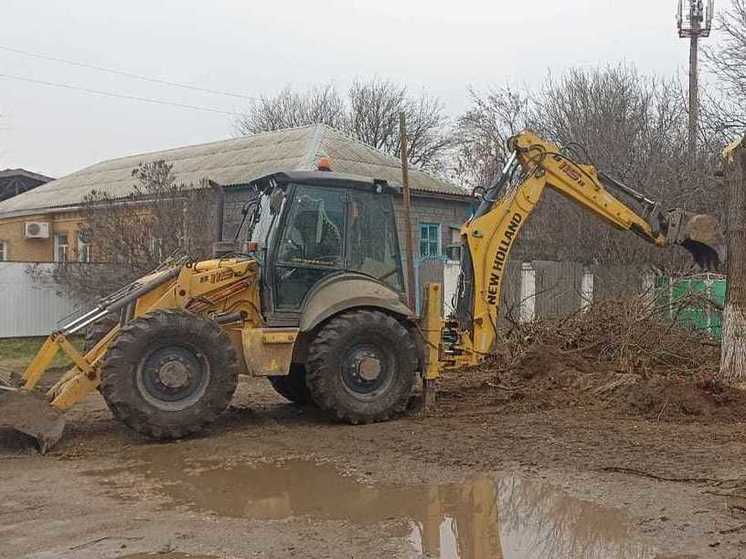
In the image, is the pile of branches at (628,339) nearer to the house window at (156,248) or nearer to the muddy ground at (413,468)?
the muddy ground at (413,468)

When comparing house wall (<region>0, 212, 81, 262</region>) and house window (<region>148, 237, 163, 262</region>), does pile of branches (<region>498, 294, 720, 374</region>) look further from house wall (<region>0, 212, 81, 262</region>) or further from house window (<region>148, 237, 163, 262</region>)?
house wall (<region>0, 212, 81, 262</region>)

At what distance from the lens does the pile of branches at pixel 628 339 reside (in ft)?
36.8

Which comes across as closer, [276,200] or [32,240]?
[276,200]

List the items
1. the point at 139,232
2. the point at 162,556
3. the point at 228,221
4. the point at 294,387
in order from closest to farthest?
the point at 162,556 < the point at 294,387 < the point at 139,232 < the point at 228,221

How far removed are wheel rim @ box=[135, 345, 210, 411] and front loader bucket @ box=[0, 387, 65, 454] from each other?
80cm

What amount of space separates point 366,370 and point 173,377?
1.93 meters

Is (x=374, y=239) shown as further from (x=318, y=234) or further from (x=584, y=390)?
(x=584, y=390)

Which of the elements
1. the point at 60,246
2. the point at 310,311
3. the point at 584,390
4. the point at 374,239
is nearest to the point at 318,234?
the point at 374,239

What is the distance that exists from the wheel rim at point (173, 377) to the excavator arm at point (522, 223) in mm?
2931

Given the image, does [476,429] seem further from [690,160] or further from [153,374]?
[690,160]

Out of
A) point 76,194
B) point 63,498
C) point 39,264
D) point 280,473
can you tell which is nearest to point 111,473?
point 63,498

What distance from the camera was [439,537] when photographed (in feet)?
18.6

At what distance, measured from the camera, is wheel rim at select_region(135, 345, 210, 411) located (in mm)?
8109

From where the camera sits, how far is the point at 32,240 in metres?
29.0
